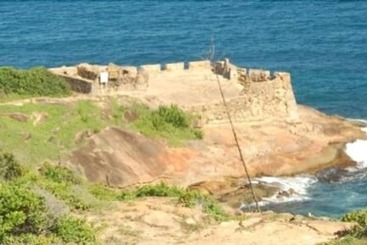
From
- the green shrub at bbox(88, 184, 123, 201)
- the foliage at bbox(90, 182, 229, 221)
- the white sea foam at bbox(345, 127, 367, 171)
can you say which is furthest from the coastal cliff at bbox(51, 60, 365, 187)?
the foliage at bbox(90, 182, 229, 221)

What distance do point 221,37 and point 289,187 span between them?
3857 cm

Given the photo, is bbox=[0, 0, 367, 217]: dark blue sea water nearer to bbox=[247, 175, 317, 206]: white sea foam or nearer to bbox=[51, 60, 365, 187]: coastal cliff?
bbox=[51, 60, 365, 187]: coastal cliff

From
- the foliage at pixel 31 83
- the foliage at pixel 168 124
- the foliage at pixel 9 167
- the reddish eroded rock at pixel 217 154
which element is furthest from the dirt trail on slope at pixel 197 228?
the foliage at pixel 31 83

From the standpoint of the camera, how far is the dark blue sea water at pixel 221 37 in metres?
66.1

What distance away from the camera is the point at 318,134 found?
50.2 meters

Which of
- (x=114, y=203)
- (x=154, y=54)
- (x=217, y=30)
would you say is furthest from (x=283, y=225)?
(x=217, y=30)

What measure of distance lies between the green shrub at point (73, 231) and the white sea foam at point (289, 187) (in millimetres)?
19356

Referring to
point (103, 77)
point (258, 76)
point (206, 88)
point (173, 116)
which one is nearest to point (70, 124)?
point (103, 77)

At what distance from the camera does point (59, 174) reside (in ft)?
117

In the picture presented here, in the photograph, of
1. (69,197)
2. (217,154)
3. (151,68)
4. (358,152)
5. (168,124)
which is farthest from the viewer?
(151,68)

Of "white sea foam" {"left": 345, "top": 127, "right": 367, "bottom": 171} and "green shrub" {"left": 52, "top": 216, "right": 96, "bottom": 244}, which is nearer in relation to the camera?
"green shrub" {"left": 52, "top": 216, "right": 96, "bottom": 244}

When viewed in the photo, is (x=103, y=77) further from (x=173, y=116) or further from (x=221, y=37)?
(x=221, y=37)

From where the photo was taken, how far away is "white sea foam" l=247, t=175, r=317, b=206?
42.3m

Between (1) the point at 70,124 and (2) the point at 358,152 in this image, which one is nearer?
(1) the point at 70,124
